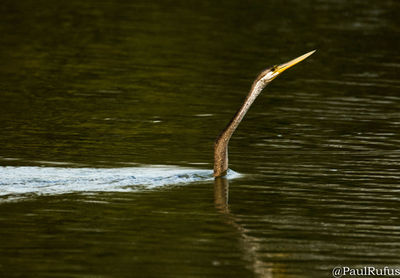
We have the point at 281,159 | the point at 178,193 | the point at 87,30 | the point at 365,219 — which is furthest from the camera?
the point at 87,30

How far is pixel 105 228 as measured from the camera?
12.1m

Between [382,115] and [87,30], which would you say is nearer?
[382,115]

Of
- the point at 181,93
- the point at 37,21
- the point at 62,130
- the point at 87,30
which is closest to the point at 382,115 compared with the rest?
the point at 181,93

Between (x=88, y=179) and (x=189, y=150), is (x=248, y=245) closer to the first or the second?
(x=88, y=179)

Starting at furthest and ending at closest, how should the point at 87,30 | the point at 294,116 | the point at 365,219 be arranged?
the point at 87,30 → the point at 294,116 → the point at 365,219

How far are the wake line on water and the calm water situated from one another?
4 cm

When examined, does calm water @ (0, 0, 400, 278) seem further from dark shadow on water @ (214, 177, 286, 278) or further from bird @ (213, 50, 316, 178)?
bird @ (213, 50, 316, 178)

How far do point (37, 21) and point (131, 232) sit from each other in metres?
22.9

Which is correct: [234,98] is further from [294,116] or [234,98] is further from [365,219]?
[365,219]

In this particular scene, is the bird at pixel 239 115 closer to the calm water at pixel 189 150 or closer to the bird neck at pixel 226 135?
the bird neck at pixel 226 135

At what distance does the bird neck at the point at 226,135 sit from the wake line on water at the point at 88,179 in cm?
21

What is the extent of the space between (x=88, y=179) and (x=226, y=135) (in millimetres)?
1958

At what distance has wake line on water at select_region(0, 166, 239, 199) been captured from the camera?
1377 cm

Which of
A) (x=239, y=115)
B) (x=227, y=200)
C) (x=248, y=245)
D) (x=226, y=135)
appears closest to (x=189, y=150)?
(x=226, y=135)
